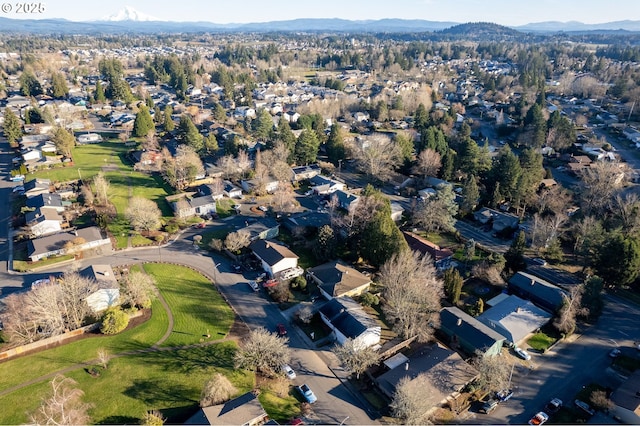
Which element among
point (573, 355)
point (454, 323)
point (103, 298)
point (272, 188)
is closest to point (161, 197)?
point (272, 188)

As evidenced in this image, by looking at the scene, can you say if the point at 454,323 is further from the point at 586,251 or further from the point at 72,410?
the point at 72,410

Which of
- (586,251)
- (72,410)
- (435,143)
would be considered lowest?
(72,410)

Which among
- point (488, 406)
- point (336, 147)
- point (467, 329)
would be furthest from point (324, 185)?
point (488, 406)

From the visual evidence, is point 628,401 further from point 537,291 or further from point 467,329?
point 537,291

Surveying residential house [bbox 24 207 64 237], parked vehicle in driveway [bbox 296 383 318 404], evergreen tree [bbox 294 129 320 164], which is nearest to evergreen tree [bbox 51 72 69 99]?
residential house [bbox 24 207 64 237]

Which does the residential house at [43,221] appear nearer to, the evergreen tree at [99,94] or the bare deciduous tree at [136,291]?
the bare deciduous tree at [136,291]
